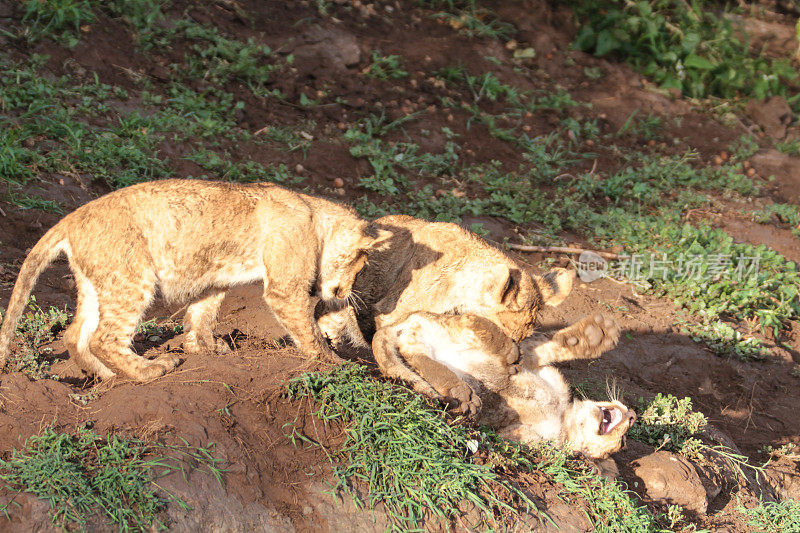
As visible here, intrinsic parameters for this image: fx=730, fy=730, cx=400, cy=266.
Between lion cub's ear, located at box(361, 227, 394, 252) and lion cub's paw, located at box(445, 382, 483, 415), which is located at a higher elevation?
lion cub's ear, located at box(361, 227, 394, 252)

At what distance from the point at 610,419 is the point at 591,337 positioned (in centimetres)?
58

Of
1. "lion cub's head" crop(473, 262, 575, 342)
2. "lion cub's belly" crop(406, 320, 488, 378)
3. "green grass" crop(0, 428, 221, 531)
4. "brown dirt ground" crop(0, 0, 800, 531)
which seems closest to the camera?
"green grass" crop(0, 428, 221, 531)

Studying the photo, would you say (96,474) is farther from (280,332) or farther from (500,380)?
(500,380)

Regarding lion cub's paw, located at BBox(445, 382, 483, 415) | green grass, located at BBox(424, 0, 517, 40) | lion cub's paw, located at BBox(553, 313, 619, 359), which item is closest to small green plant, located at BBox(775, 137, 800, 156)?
green grass, located at BBox(424, 0, 517, 40)

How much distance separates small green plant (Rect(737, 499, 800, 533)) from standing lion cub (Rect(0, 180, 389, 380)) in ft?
9.64

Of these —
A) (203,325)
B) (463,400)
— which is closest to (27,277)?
(203,325)

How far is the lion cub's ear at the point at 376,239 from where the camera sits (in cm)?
529

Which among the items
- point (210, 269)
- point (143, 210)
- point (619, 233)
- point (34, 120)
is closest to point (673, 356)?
point (619, 233)

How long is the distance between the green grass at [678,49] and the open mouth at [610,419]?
31.3 feet

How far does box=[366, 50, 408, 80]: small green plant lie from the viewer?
1117 centimetres

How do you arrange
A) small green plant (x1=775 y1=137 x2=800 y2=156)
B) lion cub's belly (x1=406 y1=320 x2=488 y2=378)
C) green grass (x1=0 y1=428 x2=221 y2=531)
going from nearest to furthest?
1. green grass (x1=0 y1=428 x2=221 y2=531)
2. lion cub's belly (x1=406 y1=320 x2=488 y2=378)
3. small green plant (x1=775 y1=137 x2=800 y2=156)

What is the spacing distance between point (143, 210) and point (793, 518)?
4630mm

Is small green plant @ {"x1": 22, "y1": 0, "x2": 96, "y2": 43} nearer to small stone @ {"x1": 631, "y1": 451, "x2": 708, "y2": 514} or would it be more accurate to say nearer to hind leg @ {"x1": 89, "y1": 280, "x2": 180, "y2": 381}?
hind leg @ {"x1": 89, "y1": 280, "x2": 180, "y2": 381}

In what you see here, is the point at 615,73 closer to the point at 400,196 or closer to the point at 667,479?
the point at 400,196
